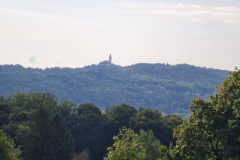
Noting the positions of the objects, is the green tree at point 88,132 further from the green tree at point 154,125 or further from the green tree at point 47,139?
the green tree at point 47,139

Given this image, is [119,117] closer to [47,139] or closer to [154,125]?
[154,125]

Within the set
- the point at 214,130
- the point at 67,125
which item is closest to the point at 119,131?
the point at 67,125

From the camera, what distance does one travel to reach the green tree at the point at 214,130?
36844 millimetres

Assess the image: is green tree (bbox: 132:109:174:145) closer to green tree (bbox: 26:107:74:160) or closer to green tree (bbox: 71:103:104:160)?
green tree (bbox: 71:103:104:160)

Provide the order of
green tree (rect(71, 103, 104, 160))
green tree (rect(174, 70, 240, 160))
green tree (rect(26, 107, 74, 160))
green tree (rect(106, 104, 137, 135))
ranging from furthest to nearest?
1. green tree (rect(106, 104, 137, 135))
2. green tree (rect(71, 103, 104, 160))
3. green tree (rect(26, 107, 74, 160))
4. green tree (rect(174, 70, 240, 160))

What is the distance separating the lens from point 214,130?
123 feet

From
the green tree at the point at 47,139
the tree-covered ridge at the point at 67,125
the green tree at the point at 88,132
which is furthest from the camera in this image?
the green tree at the point at 88,132

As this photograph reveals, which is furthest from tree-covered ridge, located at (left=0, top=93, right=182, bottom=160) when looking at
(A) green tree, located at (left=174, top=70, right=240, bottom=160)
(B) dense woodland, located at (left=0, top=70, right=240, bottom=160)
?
(A) green tree, located at (left=174, top=70, right=240, bottom=160)

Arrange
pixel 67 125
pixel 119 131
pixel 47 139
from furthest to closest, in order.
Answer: pixel 67 125 → pixel 119 131 → pixel 47 139

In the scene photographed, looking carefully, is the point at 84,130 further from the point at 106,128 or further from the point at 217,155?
the point at 217,155

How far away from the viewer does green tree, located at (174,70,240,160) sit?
1451 inches

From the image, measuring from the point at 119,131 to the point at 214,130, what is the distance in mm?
56268

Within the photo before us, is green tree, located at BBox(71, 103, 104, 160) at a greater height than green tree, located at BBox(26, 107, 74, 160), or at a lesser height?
lesser

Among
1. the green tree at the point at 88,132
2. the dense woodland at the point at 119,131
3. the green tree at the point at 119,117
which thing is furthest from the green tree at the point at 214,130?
the green tree at the point at 119,117
